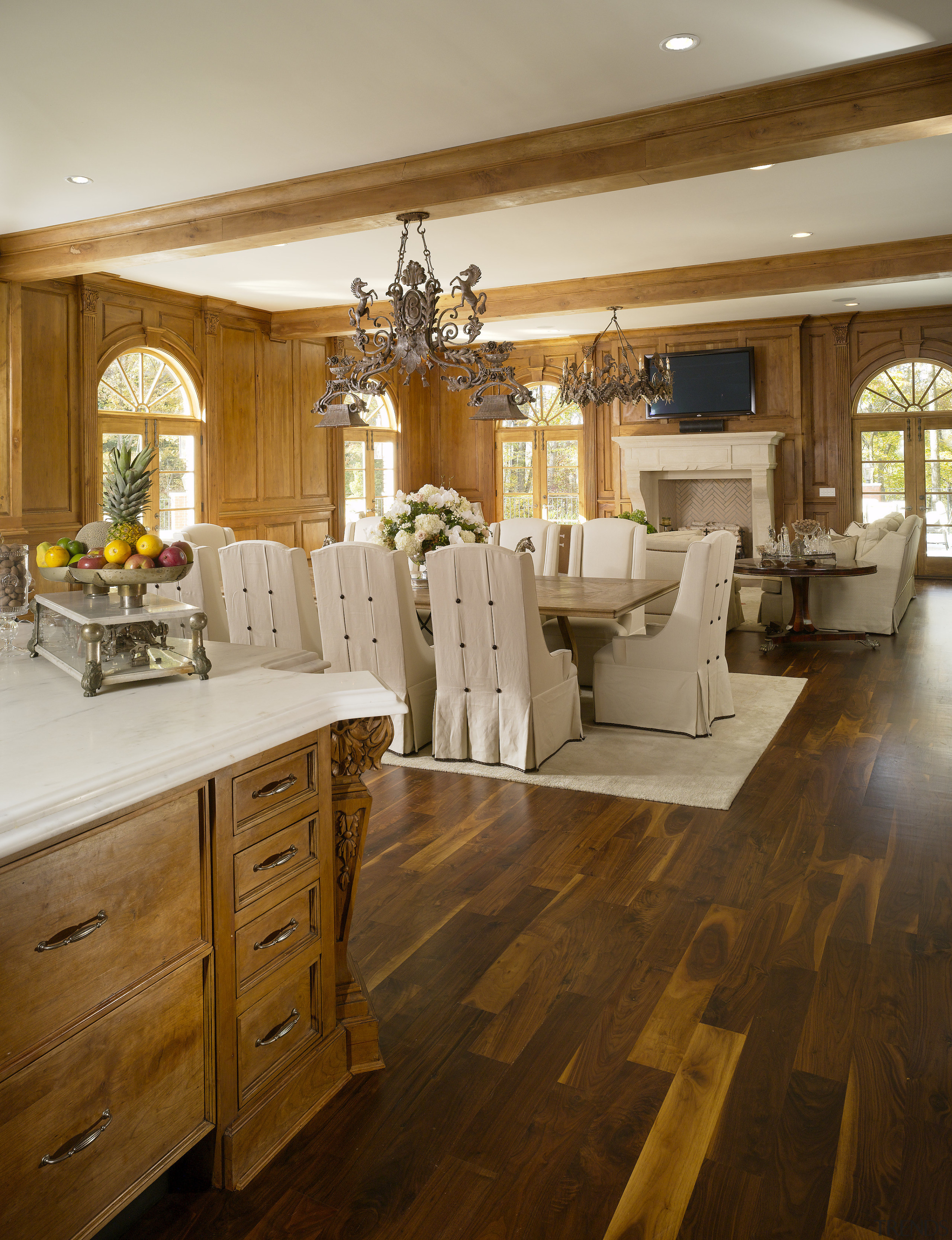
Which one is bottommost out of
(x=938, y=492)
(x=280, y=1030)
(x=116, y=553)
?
(x=280, y=1030)

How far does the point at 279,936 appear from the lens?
69.7 inches

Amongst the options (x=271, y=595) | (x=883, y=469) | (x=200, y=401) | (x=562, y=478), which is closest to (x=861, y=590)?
(x=883, y=469)

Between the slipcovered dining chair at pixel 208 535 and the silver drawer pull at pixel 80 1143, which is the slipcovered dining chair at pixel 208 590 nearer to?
the slipcovered dining chair at pixel 208 535

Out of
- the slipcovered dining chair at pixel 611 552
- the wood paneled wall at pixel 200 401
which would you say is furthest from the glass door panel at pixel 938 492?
the wood paneled wall at pixel 200 401

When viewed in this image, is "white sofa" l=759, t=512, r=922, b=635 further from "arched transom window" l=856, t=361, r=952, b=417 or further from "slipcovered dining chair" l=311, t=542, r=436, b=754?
"slipcovered dining chair" l=311, t=542, r=436, b=754

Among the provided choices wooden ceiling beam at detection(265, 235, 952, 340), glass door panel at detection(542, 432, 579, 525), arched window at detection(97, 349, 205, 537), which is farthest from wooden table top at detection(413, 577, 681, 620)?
glass door panel at detection(542, 432, 579, 525)

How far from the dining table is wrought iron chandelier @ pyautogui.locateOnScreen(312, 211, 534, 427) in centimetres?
101

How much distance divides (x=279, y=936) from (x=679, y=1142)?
2.93ft

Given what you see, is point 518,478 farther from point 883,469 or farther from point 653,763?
point 653,763

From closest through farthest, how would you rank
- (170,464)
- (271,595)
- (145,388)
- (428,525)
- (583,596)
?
(271,595), (583,596), (428,525), (145,388), (170,464)

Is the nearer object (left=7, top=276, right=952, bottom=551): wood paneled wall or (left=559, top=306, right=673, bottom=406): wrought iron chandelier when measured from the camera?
(left=7, top=276, right=952, bottom=551): wood paneled wall

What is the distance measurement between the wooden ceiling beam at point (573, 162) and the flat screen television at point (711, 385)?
6.42 meters

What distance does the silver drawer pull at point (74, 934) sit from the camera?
1306mm

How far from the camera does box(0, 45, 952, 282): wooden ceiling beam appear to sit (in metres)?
3.74
